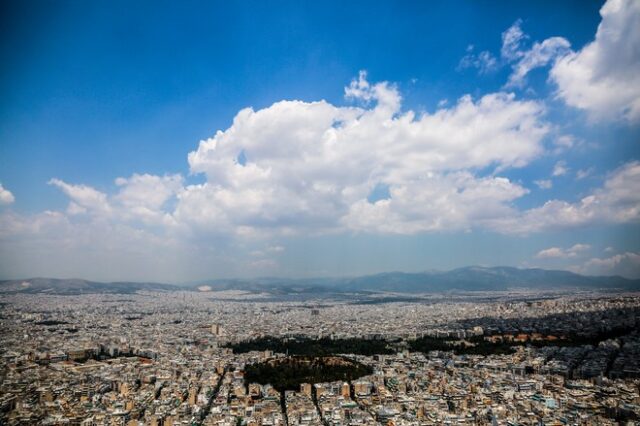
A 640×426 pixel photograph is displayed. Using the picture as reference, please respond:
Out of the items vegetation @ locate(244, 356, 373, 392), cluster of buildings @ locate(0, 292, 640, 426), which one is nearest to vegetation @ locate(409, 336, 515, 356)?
cluster of buildings @ locate(0, 292, 640, 426)

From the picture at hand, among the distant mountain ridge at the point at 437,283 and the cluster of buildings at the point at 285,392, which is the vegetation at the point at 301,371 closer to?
the cluster of buildings at the point at 285,392

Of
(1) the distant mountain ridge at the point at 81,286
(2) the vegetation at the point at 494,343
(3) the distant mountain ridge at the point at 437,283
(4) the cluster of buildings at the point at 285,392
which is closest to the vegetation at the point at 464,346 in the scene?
(2) the vegetation at the point at 494,343

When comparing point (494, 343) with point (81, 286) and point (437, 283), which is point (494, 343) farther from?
point (437, 283)

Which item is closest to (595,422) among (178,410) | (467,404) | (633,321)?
(467,404)

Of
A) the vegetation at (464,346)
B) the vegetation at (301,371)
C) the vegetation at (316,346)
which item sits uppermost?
the vegetation at (301,371)

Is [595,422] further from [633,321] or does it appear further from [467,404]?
[633,321]

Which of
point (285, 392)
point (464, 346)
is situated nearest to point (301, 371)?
point (285, 392)
